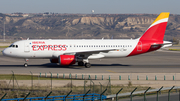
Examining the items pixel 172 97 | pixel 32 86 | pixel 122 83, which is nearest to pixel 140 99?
pixel 172 97

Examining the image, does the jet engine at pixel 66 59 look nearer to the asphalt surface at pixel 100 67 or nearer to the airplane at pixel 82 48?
the airplane at pixel 82 48

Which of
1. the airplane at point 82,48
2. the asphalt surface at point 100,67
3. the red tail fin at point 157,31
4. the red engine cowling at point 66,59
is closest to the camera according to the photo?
the asphalt surface at point 100,67

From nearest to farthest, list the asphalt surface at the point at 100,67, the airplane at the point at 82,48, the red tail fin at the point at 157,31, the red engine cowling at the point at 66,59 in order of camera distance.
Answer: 1. the asphalt surface at the point at 100,67
2. the red engine cowling at the point at 66,59
3. the airplane at the point at 82,48
4. the red tail fin at the point at 157,31

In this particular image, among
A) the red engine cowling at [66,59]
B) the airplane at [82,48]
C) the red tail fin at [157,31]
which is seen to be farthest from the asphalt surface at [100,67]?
the red tail fin at [157,31]

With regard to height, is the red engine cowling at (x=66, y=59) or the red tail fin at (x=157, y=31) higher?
the red tail fin at (x=157, y=31)

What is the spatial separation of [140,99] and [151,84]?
990 cm

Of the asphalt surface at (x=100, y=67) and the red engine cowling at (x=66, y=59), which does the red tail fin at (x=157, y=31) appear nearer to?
the asphalt surface at (x=100, y=67)

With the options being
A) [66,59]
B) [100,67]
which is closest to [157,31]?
[100,67]

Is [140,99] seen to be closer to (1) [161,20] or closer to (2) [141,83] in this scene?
(2) [141,83]

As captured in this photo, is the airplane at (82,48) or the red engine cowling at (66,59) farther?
the airplane at (82,48)

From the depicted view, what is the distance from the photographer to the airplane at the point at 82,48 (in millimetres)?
42469

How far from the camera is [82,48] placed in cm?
4441

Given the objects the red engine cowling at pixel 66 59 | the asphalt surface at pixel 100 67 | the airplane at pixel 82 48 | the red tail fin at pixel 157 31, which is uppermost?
the red tail fin at pixel 157 31

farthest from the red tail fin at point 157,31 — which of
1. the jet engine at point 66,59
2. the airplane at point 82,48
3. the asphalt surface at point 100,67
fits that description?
the jet engine at point 66,59
